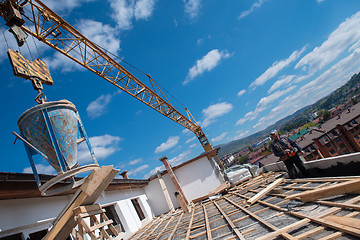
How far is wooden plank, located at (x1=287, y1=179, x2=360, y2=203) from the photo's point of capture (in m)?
3.48

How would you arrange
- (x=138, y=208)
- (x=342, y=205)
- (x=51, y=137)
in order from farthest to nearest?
(x=138, y=208)
(x=51, y=137)
(x=342, y=205)

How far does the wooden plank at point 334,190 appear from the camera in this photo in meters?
3.48

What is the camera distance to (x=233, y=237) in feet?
12.5

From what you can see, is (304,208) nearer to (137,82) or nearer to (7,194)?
(7,194)

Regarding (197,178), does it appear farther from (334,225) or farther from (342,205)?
(334,225)

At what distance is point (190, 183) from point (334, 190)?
1140 cm

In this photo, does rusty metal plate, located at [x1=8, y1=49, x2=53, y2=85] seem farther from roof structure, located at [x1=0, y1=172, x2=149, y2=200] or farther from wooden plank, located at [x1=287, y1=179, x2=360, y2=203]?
wooden plank, located at [x1=287, y1=179, x2=360, y2=203]

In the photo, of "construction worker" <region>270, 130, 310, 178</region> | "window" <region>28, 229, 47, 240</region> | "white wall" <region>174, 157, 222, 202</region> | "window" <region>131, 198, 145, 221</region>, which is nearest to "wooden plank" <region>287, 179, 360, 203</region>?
"construction worker" <region>270, 130, 310, 178</region>

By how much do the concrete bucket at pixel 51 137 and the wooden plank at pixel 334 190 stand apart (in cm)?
469

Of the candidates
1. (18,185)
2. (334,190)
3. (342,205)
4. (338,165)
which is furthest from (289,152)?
(18,185)

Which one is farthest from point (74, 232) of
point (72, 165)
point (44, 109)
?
point (44, 109)

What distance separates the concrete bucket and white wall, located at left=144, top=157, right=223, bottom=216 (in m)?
11.6

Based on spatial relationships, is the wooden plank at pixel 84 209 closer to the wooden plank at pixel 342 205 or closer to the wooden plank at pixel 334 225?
the wooden plank at pixel 334 225

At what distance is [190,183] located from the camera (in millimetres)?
14281
